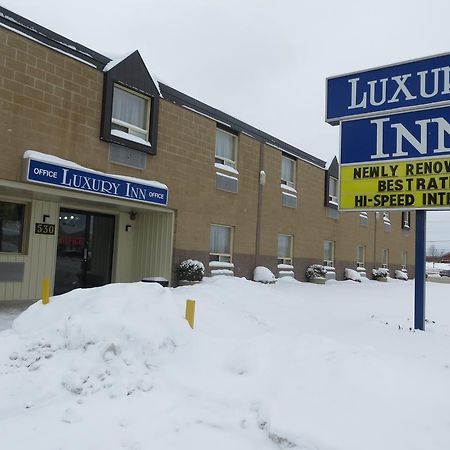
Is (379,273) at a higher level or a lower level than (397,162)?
lower

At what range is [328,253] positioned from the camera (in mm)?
23172

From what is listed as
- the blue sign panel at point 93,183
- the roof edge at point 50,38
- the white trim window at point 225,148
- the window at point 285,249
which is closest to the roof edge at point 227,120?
the white trim window at point 225,148

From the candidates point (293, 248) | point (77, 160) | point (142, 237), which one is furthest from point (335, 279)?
point (77, 160)

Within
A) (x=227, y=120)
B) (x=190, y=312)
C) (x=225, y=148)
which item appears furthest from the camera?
(x=225, y=148)

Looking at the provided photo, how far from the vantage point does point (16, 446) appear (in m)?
3.85

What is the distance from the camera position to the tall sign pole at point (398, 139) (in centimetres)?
859

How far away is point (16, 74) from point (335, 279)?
17.5m

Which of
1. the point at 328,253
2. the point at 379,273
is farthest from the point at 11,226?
the point at 379,273

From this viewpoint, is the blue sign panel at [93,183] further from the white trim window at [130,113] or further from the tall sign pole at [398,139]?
the tall sign pole at [398,139]

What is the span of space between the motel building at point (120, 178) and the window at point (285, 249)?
0.06 metres

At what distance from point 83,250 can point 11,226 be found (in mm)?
2437

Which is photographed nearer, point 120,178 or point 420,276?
point 420,276

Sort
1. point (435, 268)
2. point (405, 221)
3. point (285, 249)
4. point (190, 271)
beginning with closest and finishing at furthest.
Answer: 1. point (190, 271)
2. point (285, 249)
3. point (405, 221)
4. point (435, 268)

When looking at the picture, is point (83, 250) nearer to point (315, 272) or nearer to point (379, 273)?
point (315, 272)
